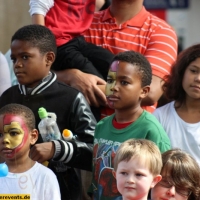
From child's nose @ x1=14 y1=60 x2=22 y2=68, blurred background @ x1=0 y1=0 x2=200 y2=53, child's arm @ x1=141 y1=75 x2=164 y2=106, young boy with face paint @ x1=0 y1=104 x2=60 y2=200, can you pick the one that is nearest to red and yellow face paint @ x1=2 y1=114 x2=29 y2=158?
young boy with face paint @ x1=0 y1=104 x2=60 y2=200

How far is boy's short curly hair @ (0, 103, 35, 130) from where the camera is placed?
4441 millimetres

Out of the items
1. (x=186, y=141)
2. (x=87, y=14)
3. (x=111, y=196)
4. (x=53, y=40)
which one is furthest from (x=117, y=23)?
(x=111, y=196)

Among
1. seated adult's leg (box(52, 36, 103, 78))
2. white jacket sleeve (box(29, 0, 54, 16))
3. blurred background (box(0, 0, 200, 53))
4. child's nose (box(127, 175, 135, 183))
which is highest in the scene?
white jacket sleeve (box(29, 0, 54, 16))

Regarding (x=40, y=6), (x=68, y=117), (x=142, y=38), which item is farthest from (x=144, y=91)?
(x=40, y=6)

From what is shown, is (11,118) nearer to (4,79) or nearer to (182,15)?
(4,79)

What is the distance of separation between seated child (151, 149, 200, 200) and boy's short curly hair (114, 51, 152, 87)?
0.69 meters

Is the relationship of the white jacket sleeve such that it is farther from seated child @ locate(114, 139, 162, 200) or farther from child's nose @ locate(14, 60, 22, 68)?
seated child @ locate(114, 139, 162, 200)

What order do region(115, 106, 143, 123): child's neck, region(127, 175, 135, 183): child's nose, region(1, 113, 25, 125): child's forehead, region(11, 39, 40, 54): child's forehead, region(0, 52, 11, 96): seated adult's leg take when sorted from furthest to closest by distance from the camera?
1. region(0, 52, 11, 96): seated adult's leg
2. region(11, 39, 40, 54): child's forehead
3. region(115, 106, 143, 123): child's neck
4. region(1, 113, 25, 125): child's forehead
5. region(127, 175, 135, 183): child's nose

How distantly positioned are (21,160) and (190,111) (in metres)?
1.22

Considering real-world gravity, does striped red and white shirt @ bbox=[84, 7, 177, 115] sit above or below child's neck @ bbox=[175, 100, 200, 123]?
above

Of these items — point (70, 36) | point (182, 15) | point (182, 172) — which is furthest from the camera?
point (182, 15)

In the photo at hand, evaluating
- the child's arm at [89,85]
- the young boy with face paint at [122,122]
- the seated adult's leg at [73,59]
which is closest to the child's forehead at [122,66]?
the young boy with face paint at [122,122]

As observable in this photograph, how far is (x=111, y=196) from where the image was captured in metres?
4.49

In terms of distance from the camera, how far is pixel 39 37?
4.94 m
